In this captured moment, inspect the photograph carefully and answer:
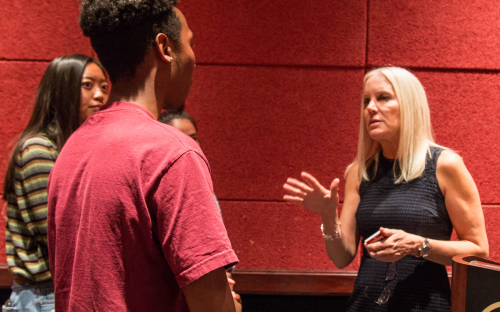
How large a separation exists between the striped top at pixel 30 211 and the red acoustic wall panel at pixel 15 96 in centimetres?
93

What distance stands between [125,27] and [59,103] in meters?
0.92

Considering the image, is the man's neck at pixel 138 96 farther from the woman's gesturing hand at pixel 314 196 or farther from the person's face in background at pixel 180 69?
the woman's gesturing hand at pixel 314 196

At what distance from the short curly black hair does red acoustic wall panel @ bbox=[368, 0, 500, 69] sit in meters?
1.63

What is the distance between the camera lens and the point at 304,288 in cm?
209

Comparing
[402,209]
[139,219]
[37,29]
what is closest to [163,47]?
[139,219]

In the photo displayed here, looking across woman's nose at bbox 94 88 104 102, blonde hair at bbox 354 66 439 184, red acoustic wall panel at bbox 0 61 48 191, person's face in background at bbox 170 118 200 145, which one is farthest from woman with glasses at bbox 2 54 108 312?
blonde hair at bbox 354 66 439 184

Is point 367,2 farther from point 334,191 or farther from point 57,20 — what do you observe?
point 57,20

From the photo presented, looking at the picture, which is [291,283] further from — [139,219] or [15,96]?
[15,96]

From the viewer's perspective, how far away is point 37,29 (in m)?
2.12

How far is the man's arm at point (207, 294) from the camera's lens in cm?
61

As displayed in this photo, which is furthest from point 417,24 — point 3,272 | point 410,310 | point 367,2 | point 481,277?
point 3,272

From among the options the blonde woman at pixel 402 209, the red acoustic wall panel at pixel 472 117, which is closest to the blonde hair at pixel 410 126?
the blonde woman at pixel 402 209

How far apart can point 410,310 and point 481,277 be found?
671mm

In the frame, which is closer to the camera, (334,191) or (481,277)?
(481,277)
